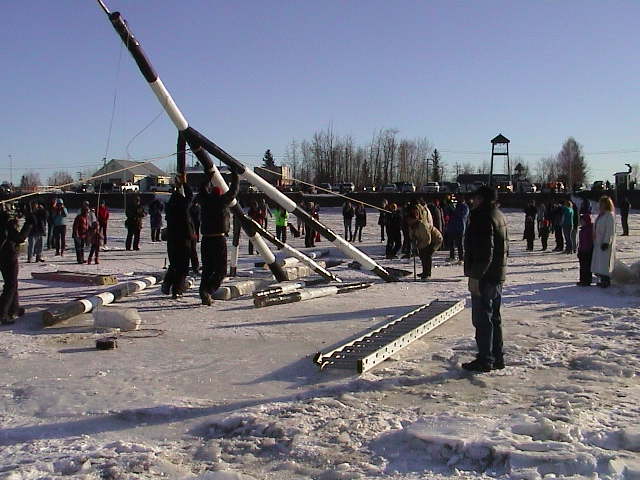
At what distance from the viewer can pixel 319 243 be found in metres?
25.9

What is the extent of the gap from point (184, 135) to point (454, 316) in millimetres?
6046

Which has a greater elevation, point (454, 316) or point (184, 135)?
point (184, 135)

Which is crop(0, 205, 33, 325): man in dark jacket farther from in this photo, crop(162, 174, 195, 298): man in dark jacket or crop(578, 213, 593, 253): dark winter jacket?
crop(578, 213, 593, 253): dark winter jacket

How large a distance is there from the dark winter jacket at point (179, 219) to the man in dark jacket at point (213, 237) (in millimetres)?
429

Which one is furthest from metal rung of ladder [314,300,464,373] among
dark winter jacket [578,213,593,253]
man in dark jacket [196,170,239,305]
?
dark winter jacket [578,213,593,253]

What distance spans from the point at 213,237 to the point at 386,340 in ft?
14.2

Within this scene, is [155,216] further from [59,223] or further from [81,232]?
[81,232]

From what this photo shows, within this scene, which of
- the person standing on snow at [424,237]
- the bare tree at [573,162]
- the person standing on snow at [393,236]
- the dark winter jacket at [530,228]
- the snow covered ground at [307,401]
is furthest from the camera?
the bare tree at [573,162]

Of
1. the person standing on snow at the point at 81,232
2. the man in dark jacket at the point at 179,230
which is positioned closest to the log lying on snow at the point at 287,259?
the man in dark jacket at the point at 179,230

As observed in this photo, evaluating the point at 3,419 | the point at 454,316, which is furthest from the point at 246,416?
the point at 454,316

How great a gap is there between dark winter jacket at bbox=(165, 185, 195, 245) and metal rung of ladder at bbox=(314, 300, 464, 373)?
4.12 metres

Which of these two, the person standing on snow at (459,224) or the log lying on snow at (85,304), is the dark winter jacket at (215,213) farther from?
the person standing on snow at (459,224)

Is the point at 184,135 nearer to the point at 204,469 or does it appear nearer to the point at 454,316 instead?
the point at 454,316

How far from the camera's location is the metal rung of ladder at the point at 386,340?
7.24 metres
